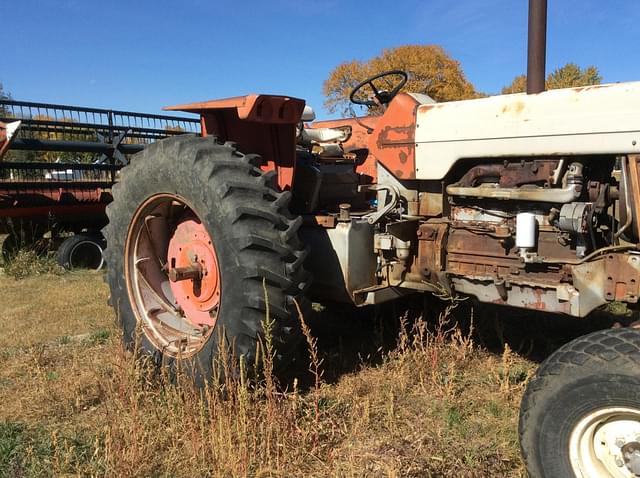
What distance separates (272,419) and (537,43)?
225 centimetres

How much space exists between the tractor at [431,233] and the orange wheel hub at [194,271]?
1cm

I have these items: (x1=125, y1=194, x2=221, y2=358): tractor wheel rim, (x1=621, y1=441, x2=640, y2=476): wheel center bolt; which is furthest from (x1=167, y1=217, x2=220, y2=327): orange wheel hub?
(x1=621, y1=441, x2=640, y2=476): wheel center bolt

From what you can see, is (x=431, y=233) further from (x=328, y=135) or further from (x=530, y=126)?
(x=328, y=135)

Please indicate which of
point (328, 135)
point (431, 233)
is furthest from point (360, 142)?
point (431, 233)

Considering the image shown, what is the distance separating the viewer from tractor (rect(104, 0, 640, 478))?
6.79ft

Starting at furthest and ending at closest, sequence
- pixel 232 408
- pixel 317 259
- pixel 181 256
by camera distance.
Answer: pixel 181 256, pixel 317 259, pixel 232 408

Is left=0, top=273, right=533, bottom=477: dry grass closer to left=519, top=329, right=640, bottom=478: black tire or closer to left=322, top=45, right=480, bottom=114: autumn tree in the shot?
left=519, top=329, right=640, bottom=478: black tire

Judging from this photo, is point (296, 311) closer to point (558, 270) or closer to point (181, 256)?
point (181, 256)

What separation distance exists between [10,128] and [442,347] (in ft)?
17.6

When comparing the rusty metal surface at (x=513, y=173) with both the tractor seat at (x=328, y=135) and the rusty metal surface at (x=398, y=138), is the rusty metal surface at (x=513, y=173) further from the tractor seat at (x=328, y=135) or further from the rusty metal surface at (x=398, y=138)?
the tractor seat at (x=328, y=135)

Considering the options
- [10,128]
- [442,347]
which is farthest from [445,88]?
[442,347]

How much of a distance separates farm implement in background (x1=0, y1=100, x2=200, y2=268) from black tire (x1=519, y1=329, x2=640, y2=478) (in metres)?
6.16

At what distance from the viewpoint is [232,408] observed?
2.69 m

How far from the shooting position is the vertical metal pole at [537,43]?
9.50 ft
